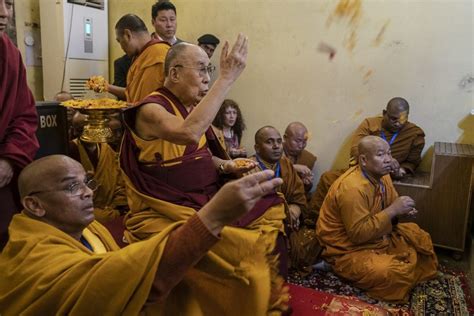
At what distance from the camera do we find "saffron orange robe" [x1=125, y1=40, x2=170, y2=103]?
2.79m

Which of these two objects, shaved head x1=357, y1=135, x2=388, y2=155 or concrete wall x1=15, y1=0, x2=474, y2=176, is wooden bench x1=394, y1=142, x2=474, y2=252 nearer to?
concrete wall x1=15, y1=0, x2=474, y2=176

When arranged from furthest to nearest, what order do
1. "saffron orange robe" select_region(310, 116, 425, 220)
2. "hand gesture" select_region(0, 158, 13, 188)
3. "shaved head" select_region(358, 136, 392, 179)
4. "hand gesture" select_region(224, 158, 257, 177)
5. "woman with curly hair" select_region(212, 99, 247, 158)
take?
"woman with curly hair" select_region(212, 99, 247, 158), "saffron orange robe" select_region(310, 116, 425, 220), "shaved head" select_region(358, 136, 392, 179), "hand gesture" select_region(224, 158, 257, 177), "hand gesture" select_region(0, 158, 13, 188)

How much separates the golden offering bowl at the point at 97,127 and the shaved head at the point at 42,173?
5.48 feet

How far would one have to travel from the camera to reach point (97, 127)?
3.10m

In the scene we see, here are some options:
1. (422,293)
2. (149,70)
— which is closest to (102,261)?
(149,70)

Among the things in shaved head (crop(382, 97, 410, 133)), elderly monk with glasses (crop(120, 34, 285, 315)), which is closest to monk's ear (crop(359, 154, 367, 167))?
elderly monk with glasses (crop(120, 34, 285, 315))

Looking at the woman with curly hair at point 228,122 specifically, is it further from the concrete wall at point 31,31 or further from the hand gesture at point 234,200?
the hand gesture at point 234,200

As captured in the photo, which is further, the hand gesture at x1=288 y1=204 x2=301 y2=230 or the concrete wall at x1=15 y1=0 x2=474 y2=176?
the concrete wall at x1=15 y1=0 x2=474 y2=176

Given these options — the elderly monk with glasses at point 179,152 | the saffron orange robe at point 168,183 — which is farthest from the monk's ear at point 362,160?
the elderly monk with glasses at point 179,152

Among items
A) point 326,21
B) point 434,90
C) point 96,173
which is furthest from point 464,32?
point 96,173

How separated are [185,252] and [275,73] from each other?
4.20 m

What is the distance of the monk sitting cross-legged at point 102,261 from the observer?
1000 mm

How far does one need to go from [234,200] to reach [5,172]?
4.13ft

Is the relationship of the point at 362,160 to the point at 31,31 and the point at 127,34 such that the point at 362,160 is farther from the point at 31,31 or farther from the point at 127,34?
the point at 31,31
